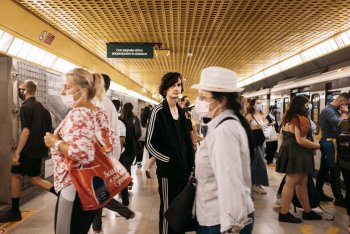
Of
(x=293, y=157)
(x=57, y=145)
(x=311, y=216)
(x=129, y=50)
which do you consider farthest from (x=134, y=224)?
(x=129, y=50)

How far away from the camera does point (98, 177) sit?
7.15 ft

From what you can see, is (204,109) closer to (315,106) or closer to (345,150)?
(345,150)

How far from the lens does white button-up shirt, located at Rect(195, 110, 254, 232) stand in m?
1.70

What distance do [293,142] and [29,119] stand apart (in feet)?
11.7

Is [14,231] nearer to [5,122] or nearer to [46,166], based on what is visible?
[5,122]

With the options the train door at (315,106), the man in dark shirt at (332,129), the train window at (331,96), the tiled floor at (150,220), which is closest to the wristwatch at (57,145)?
the tiled floor at (150,220)

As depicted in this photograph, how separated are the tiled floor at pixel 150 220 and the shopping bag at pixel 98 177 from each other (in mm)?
2261

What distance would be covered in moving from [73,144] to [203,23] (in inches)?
165

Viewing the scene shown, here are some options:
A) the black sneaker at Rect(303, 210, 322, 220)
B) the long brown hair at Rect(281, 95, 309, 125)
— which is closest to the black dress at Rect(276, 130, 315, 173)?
the long brown hair at Rect(281, 95, 309, 125)

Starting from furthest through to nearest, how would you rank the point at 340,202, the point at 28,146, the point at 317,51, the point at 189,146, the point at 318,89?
the point at 318,89, the point at 317,51, the point at 340,202, the point at 28,146, the point at 189,146

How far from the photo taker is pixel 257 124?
596 centimetres

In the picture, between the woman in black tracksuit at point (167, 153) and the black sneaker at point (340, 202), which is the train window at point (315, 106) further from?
the woman in black tracksuit at point (167, 153)

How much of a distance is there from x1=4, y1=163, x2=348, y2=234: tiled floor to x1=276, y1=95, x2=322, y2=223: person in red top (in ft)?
0.79

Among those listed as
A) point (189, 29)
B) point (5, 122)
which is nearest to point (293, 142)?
point (189, 29)
